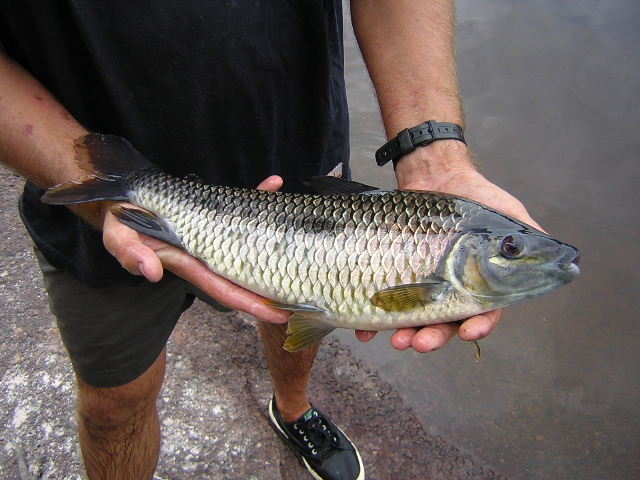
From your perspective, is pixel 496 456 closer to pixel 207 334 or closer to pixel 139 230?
pixel 207 334

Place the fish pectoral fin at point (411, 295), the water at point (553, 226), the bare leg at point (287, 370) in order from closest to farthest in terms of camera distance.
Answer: the fish pectoral fin at point (411, 295), the bare leg at point (287, 370), the water at point (553, 226)

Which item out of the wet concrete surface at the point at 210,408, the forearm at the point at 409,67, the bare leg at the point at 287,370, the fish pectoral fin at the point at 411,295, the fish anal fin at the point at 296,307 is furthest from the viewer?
the wet concrete surface at the point at 210,408

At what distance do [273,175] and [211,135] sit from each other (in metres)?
0.30

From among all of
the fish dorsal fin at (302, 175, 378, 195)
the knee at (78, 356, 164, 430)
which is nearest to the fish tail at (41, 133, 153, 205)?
the fish dorsal fin at (302, 175, 378, 195)

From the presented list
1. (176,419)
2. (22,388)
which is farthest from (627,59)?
(22,388)

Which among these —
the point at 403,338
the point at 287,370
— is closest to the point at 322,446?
the point at 287,370

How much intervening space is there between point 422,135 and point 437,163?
0.12m

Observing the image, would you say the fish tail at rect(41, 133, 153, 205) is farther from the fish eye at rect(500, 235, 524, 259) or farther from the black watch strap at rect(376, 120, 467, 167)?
the fish eye at rect(500, 235, 524, 259)

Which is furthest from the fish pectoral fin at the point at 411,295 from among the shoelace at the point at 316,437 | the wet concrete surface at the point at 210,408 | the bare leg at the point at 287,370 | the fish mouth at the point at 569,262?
the wet concrete surface at the point at 210,408

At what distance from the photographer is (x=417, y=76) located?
2268mm

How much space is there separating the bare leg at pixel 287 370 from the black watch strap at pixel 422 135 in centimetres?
93

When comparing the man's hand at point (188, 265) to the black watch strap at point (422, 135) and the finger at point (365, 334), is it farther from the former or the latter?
the black watch strap at point (422, 135)

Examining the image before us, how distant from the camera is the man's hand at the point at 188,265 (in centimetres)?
173

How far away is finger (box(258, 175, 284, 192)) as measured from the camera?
203 centimetres
